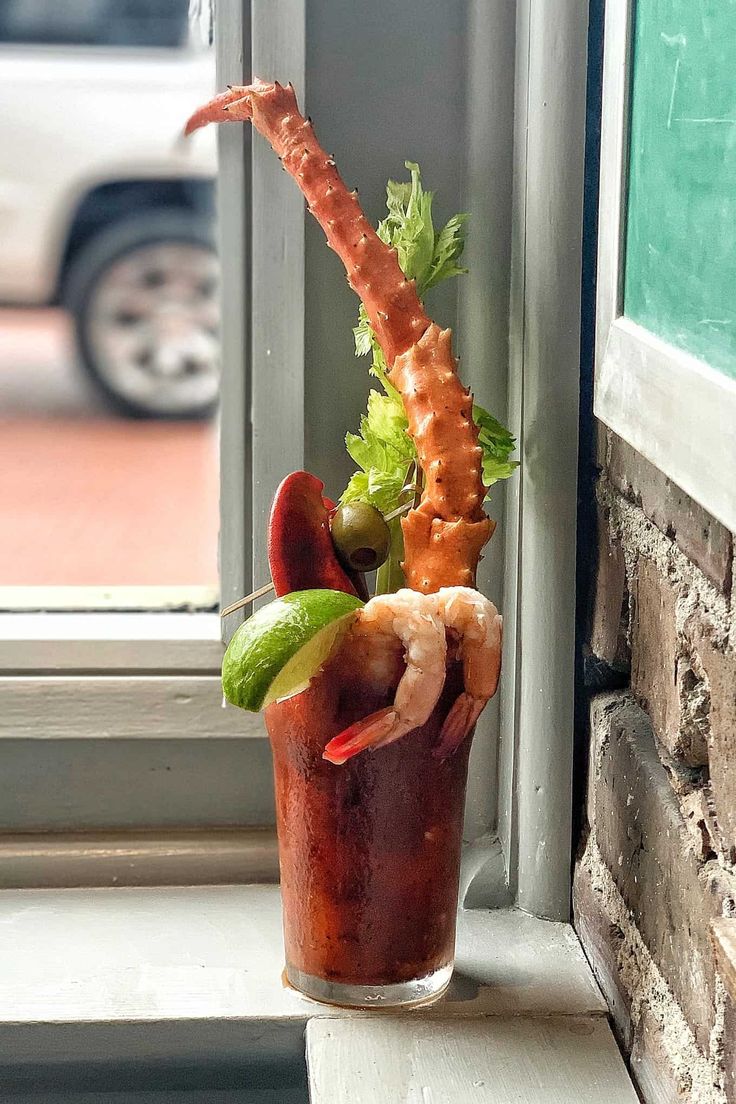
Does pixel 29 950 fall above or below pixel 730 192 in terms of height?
below

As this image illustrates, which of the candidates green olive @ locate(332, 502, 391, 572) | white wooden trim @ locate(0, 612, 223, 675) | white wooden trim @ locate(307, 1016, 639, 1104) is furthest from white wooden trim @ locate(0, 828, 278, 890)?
green olive @ locate(332, 502, 391, 572)

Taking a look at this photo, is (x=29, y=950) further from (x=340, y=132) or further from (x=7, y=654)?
(x=340, y=132)

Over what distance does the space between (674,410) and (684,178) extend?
0.12 meters

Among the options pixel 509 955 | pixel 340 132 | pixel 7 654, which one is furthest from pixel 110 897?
pixel 340 132

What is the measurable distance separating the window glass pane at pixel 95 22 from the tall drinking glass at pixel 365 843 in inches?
23.4

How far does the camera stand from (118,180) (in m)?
1.12

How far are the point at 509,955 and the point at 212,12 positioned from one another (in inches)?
30.5

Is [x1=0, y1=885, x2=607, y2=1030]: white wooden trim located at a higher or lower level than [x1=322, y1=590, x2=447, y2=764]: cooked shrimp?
lower

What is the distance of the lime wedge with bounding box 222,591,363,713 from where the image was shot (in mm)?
752

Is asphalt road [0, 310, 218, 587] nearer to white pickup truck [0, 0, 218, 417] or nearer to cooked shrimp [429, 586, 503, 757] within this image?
white pickup truck [0, 0, 218, 417]

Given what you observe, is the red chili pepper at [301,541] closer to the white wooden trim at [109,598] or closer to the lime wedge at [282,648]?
the lime wedge at [282,648]

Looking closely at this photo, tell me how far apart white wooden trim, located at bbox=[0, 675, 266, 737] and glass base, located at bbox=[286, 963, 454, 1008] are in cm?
27

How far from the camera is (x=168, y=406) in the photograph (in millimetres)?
1157

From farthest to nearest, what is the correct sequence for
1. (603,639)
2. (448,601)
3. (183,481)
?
(183,481) < (603,639) < (448,601)
